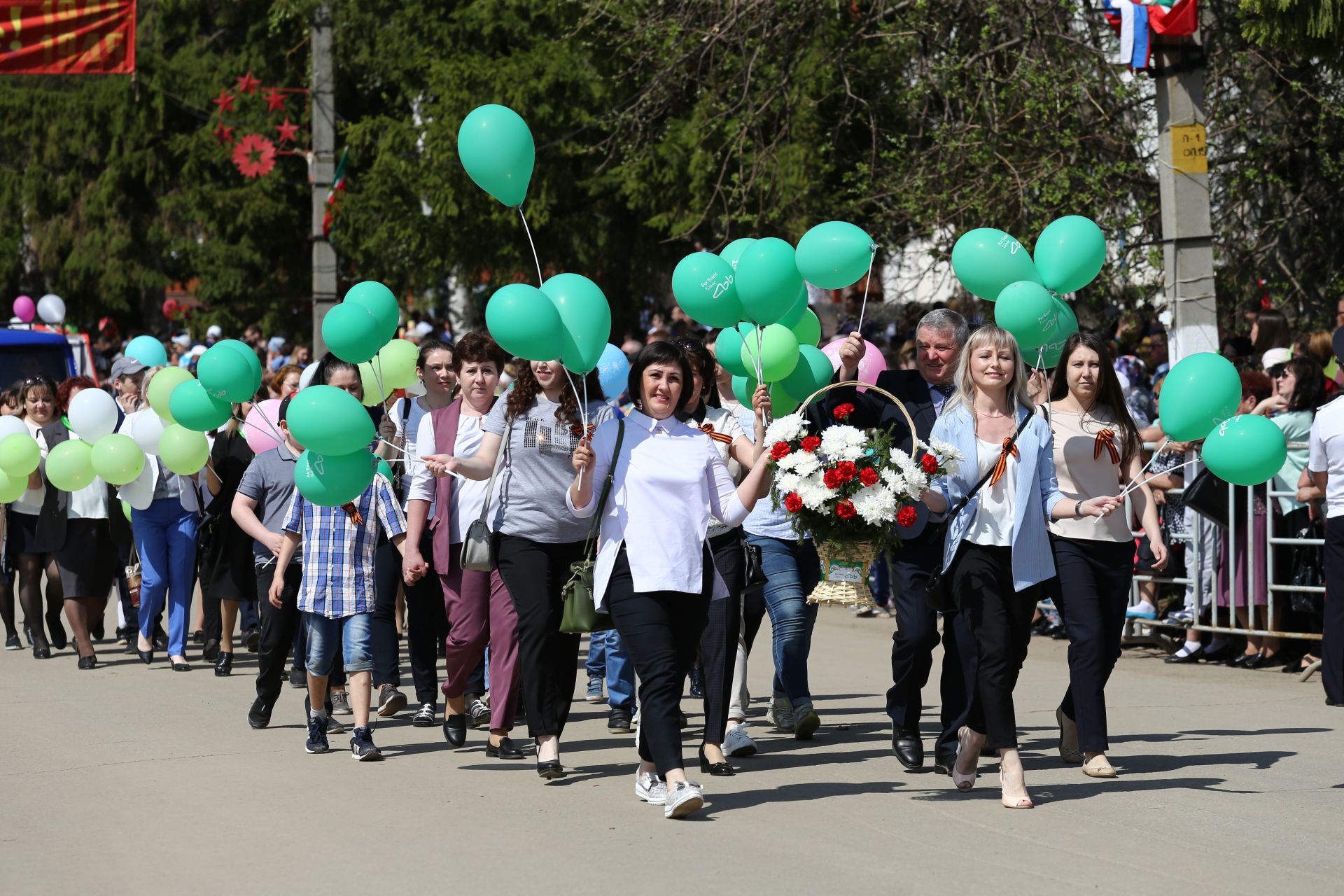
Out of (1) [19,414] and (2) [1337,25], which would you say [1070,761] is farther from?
(1) [19,414]

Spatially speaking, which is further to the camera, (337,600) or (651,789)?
(337,600)

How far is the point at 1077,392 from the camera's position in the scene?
7.39 meters

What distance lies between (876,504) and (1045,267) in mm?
1870

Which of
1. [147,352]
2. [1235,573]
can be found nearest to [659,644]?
[1235,573]

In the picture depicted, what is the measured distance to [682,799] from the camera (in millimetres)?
6328

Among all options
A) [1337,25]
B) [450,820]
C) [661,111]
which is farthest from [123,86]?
[450,820]

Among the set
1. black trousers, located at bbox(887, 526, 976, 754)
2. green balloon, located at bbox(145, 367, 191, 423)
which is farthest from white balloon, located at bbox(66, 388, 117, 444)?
black trousers, located at bbox(887, 526, 976, 754)

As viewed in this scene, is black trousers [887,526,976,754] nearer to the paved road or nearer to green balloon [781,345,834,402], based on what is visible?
the paved road

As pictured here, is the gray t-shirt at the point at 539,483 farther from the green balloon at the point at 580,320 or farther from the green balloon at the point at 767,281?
the green balloon at the point at 767,281

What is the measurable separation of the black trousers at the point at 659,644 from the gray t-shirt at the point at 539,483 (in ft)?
2.22

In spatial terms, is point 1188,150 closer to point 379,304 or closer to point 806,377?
point 806,377

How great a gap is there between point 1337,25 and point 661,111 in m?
7.64

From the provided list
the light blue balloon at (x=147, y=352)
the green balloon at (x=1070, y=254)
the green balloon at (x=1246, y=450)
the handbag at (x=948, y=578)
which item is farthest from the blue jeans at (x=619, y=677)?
the light blue balloon at (x=147, y=352)

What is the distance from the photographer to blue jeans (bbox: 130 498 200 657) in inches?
444
